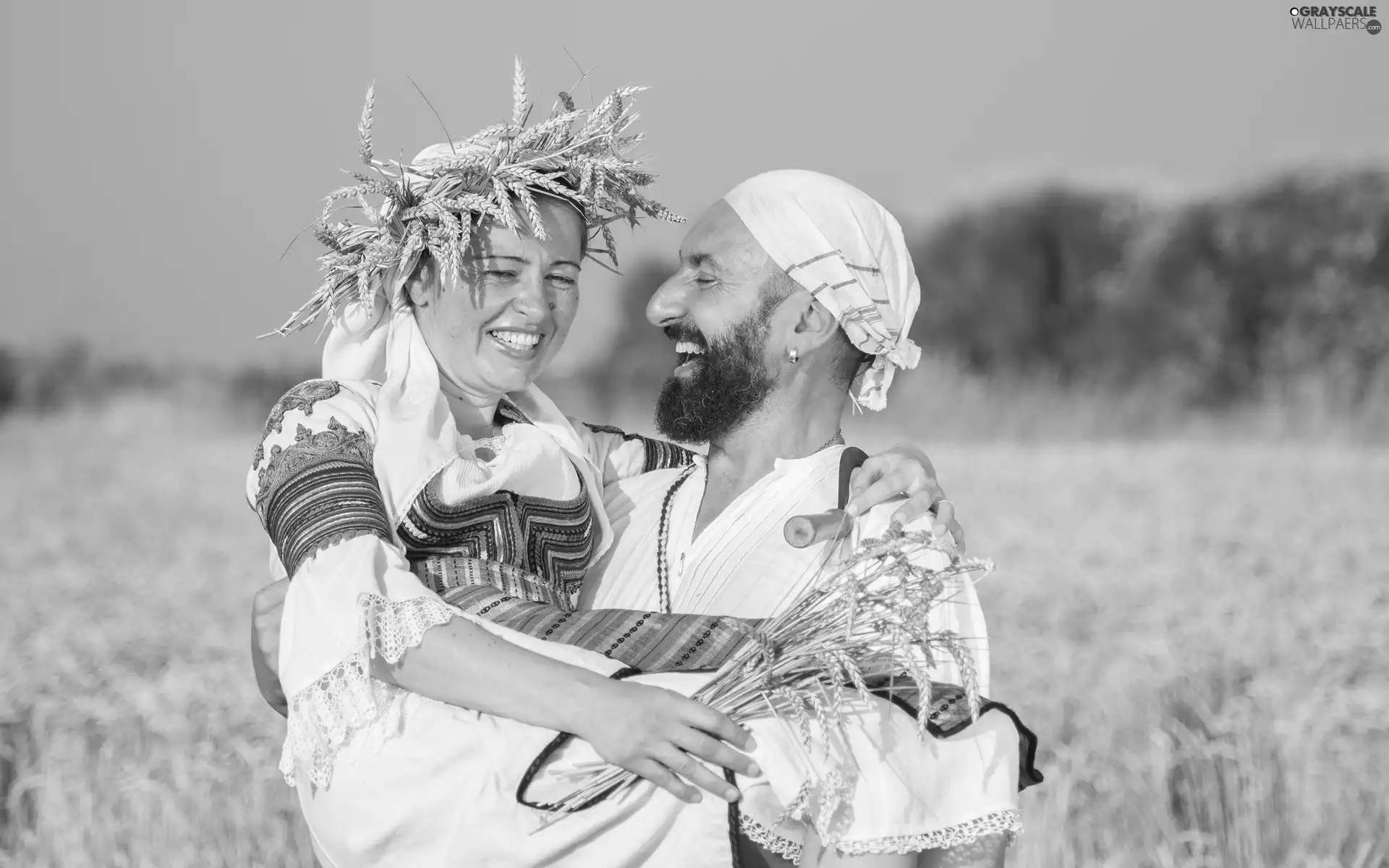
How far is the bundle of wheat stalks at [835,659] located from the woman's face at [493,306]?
1323 mm

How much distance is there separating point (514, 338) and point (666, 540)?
0.88 m

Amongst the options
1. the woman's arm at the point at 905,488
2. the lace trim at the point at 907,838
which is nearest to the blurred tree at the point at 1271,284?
the woman's arm at the point at 905,488

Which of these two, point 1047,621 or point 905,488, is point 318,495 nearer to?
point 905,488

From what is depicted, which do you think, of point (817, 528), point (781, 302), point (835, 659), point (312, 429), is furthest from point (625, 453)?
point (835, 659)

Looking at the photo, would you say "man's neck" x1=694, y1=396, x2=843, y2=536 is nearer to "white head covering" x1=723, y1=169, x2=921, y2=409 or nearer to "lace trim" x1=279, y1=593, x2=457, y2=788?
"white head covering" x1=723, y1=169, x2=921, y2=409

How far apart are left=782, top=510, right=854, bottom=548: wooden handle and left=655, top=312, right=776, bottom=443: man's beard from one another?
27.6 inches

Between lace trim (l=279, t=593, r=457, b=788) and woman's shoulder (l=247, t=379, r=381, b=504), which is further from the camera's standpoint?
woman's shoulder (l=247, t=379, r=381, b=504)

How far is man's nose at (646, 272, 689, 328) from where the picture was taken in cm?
522

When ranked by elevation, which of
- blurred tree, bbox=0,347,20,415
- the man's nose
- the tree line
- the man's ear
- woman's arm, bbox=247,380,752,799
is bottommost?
woman's arm, bbox=247,380,752,799

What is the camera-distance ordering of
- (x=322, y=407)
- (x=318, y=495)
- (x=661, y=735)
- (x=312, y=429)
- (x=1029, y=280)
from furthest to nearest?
(x=1029, y=280), (x=322, y=407), (x=312, y=429), (x=318, y=495), (x=661, y=735)

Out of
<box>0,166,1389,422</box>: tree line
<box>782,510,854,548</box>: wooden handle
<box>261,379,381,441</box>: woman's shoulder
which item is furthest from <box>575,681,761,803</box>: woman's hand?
<box>0,166,1389,422</box>: tree line

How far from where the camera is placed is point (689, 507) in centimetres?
515

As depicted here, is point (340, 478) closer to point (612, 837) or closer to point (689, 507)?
point (612, 837)

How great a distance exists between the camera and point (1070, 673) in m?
8.41
